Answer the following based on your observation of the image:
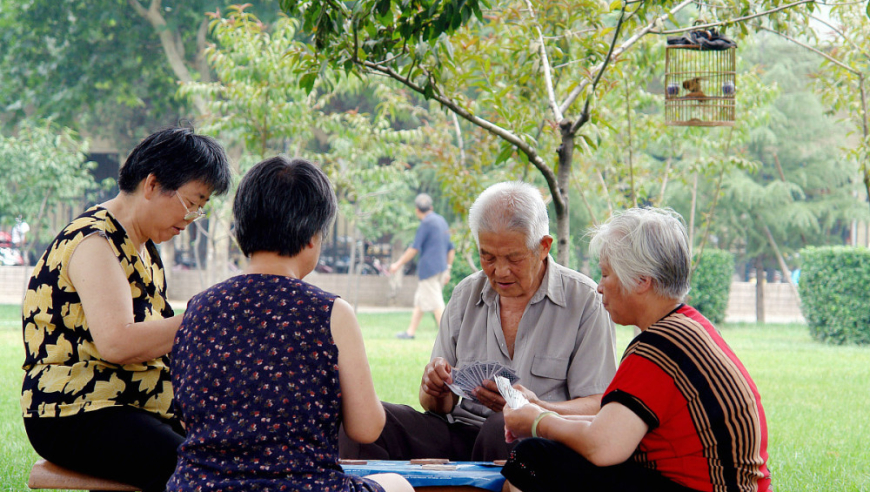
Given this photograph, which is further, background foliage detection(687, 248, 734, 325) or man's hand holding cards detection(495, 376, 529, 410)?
background foliage detection(687, 248, 734, 325)

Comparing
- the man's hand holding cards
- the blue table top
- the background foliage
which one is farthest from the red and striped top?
the background foliage

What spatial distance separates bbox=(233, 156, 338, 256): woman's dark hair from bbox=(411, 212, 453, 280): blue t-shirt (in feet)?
29.5

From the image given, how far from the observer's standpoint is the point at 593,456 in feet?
7.39

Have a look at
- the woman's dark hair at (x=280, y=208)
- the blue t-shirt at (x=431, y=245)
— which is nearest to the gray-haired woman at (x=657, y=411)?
the woman's dark hair at (x=280, y=208)

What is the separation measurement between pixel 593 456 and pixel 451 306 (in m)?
1.35

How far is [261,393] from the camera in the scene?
1955 millimetres

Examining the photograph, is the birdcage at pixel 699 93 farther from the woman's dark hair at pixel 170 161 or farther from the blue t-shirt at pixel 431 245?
the blue t-shirt at pixel 431 245

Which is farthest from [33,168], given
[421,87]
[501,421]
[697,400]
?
[697,400]

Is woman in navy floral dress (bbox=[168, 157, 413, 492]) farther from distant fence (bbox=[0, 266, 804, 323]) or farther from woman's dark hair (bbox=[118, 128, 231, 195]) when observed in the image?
distant fence (bbox=[0, 266, 804, 323])

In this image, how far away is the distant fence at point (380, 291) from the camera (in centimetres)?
2019

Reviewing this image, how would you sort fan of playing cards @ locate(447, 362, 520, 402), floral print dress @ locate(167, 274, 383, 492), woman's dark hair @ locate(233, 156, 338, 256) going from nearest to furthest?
floral print dress @ locate(167, 274, 383, 492) < woman's dark hair @ locate(233, 156, 338, 256) < fan of playing cards @ locate(447, 362, 520, 402)

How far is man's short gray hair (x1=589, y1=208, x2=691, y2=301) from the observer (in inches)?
94.7

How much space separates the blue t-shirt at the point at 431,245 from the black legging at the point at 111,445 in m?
8.53

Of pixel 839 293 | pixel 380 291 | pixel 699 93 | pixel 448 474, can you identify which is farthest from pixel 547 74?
pixel 380 291
